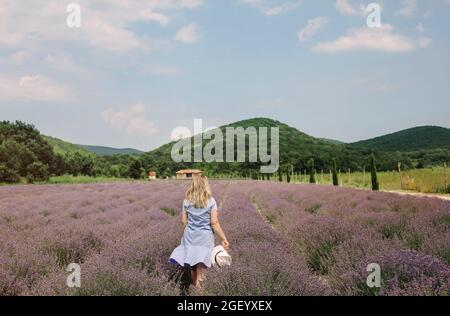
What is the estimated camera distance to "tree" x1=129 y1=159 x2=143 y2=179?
74.6 meters

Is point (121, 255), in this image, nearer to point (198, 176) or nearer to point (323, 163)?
point (198, 176)

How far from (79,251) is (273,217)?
6.55 meters

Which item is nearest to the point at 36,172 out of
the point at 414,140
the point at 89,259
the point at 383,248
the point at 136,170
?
the point at 136,170

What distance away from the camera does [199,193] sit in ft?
14.1

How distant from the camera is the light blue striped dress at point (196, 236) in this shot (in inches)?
165

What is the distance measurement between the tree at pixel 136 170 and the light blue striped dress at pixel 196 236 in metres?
71.7

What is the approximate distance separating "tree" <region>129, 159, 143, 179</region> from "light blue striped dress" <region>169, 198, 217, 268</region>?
71.7 metres

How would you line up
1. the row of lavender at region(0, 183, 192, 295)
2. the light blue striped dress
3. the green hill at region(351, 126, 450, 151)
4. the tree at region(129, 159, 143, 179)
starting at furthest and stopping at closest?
the green hill at region(351, 126, 450, 151) → the tree at region(129, 159, 143, 179) → the light blue striped dress → the row of lavender at region(0, 183, 192, 295)

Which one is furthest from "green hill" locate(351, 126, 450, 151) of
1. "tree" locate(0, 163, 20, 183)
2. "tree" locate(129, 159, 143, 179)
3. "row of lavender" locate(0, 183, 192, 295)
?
"row of lavender" locate(0, 183, 192, 295)

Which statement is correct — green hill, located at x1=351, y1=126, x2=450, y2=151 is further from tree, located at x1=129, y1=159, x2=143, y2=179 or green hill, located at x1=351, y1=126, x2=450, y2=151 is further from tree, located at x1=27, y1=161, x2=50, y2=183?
tree, located at x1=27, y1=161, x2=50, y2=183

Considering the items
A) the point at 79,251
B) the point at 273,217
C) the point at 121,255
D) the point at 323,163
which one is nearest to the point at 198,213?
the point at 121,255

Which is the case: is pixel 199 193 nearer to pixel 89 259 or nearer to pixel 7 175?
pixel 89 259

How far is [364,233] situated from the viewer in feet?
18.1

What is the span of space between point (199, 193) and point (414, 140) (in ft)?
309
